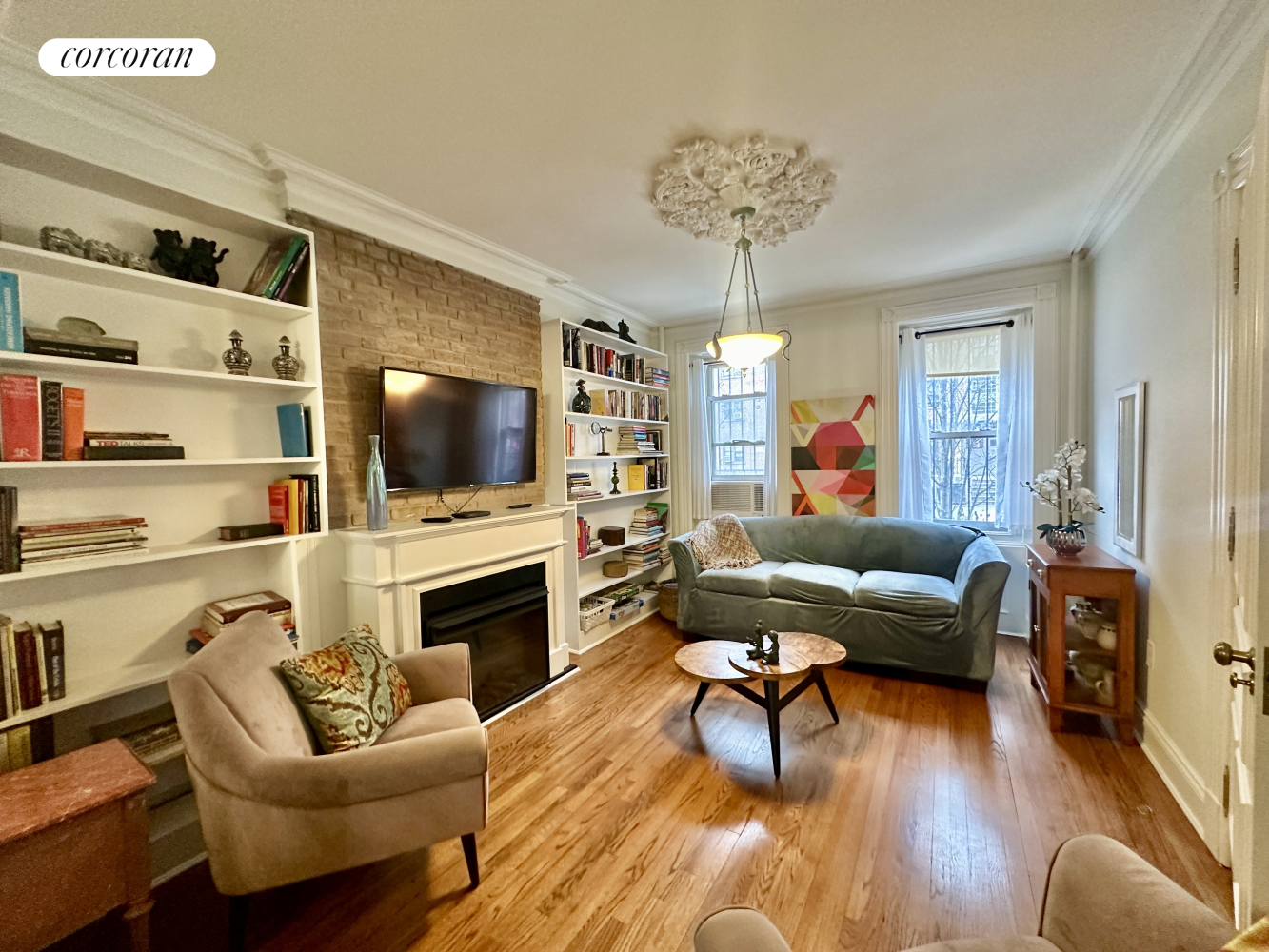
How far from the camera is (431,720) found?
1.75m

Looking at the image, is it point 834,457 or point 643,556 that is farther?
point 643,556

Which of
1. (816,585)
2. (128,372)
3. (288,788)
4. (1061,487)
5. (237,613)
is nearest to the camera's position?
(288,788)

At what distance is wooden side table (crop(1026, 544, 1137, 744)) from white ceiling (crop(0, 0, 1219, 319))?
6.20 feet

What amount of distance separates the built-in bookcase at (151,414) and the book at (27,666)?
0.04 m

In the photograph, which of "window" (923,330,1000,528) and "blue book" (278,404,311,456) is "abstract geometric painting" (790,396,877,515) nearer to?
"window" (923,330,1000,528)

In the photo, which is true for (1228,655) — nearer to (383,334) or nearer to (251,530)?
(251,530)

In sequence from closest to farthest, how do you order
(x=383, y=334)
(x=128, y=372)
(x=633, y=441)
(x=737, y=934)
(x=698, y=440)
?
(x=737, y=934) → (x=128, y=372) → (x=383, y=334) → (x=633, y=441) → (x=698, y=440)

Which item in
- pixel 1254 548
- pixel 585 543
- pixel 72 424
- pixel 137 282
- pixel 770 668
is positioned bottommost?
pixel 770 668

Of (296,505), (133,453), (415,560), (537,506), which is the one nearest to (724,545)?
(537,506)

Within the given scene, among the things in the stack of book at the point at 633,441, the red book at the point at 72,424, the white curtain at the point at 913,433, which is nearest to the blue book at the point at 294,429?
the red book at the point at 72,424

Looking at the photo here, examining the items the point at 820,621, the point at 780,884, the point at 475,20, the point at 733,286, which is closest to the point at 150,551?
the point at 475,20

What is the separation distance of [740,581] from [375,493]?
2.40 meters

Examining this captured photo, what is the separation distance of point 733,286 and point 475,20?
8.71ft

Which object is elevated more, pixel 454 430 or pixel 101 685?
pixel 454 430
